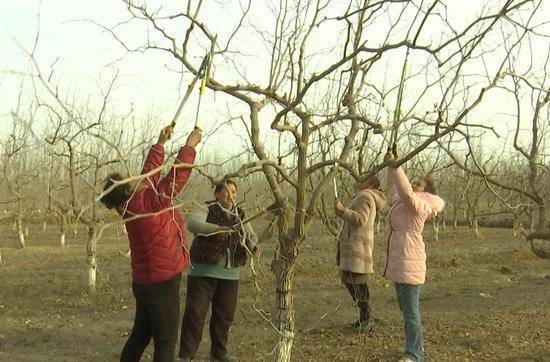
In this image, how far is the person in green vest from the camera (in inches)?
181

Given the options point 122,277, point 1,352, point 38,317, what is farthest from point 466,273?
point 1,352

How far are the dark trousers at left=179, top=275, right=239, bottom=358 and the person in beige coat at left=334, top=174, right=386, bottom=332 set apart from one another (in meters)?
1.27

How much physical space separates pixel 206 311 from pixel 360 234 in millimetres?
1672

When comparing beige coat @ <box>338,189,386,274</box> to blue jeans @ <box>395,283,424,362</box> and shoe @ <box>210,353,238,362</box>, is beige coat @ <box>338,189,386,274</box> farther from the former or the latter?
shoe @ <box>210,353,238,362</box>

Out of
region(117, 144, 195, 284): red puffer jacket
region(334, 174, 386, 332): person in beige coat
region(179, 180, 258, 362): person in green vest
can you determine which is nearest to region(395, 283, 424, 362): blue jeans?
region(334, 174, 386, 332): person in beige coat

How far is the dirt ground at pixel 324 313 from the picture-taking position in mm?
5090

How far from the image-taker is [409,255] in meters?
4.57

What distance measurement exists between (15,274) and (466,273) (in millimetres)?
8415

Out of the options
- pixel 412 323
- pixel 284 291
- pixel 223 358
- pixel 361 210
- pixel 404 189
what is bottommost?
pixel 223 358

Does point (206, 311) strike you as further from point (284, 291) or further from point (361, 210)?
point (361, 210)

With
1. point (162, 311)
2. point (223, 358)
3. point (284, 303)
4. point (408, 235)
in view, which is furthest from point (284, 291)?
point (408, 235)

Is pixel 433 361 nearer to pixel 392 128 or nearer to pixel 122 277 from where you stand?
pixel 392 128

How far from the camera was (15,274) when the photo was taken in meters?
11.5

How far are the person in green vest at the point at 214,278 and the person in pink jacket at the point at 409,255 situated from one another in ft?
3.56
